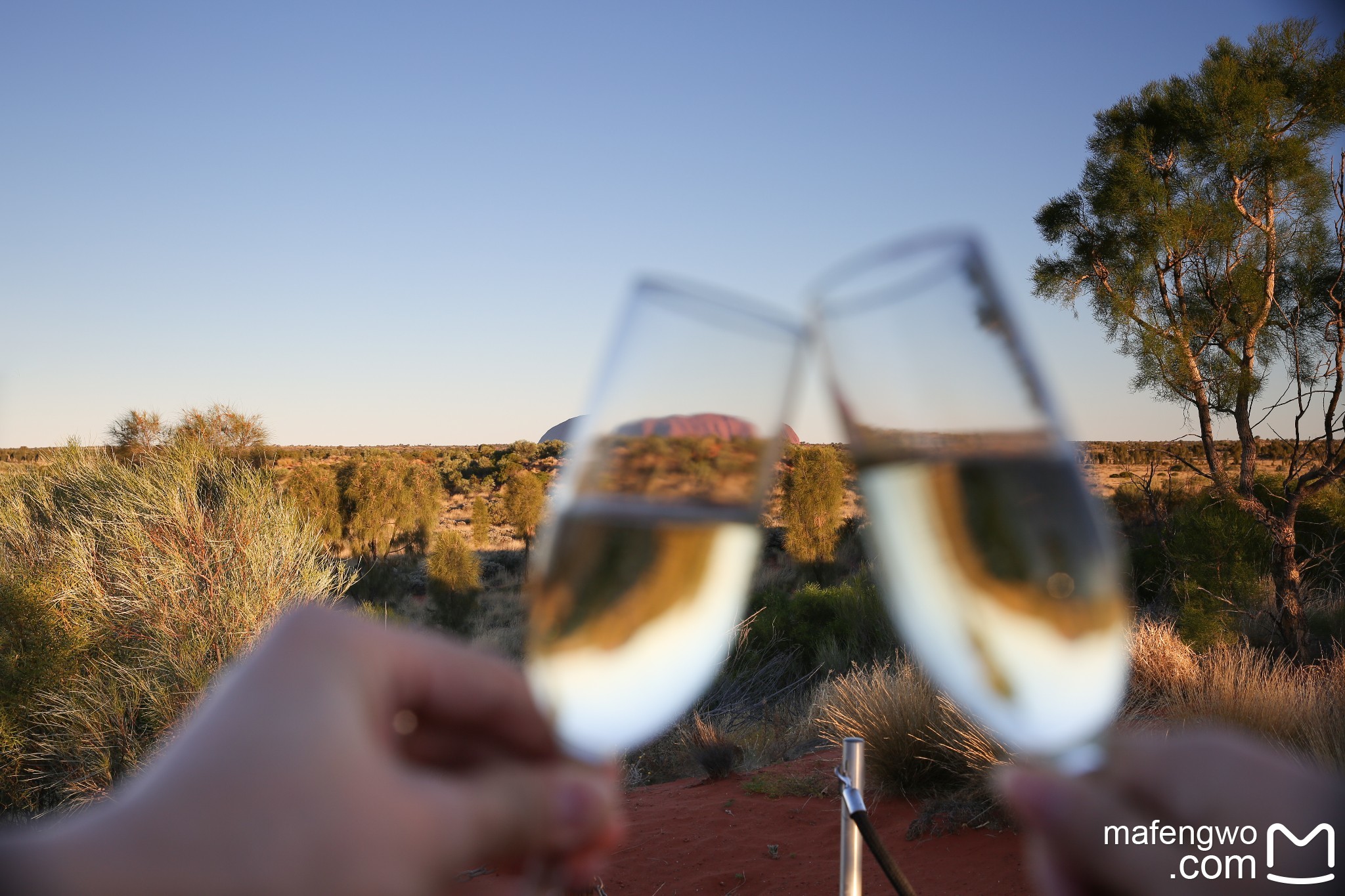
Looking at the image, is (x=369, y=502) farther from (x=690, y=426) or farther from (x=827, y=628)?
(x=690, y=426)

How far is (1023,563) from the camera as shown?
649 mm

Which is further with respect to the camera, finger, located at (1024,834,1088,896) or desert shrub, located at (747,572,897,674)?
desert shrub, located at (747,572,897,674)

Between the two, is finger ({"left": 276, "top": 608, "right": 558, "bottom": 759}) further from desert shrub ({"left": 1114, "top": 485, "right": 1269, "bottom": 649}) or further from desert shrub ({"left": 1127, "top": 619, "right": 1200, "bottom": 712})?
desert shrub ({"left": 1114, "top": 485, "right": 1269, "bottom": 649})

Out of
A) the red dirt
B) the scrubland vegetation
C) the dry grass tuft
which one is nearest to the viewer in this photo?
the red dirt

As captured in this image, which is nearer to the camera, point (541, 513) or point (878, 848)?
point (878, 848)

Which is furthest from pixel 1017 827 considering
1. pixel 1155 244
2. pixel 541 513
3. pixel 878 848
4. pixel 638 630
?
pixel 541 513

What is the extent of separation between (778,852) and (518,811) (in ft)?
15.8

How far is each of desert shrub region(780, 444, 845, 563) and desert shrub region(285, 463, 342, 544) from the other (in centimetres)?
1072

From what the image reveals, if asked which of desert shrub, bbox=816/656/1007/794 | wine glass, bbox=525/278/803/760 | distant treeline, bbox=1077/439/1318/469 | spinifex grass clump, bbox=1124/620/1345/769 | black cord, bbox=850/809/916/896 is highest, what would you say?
distant treeline, bbox=1077/439/1318/469

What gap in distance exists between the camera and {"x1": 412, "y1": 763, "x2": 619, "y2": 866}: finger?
0.63 metres

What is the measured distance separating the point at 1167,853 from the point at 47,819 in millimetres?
9114

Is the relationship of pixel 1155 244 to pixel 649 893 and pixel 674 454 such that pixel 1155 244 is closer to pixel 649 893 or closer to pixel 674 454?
pixel 649 893

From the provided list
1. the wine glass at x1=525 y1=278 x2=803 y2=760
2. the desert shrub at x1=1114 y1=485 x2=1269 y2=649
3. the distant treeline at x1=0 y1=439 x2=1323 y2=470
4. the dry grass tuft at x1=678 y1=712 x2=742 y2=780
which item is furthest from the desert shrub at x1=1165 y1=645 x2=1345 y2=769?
the distant treeline at x1=0 y1=439 x2=1323 y2=470

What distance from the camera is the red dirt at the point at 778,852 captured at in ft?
14.2
